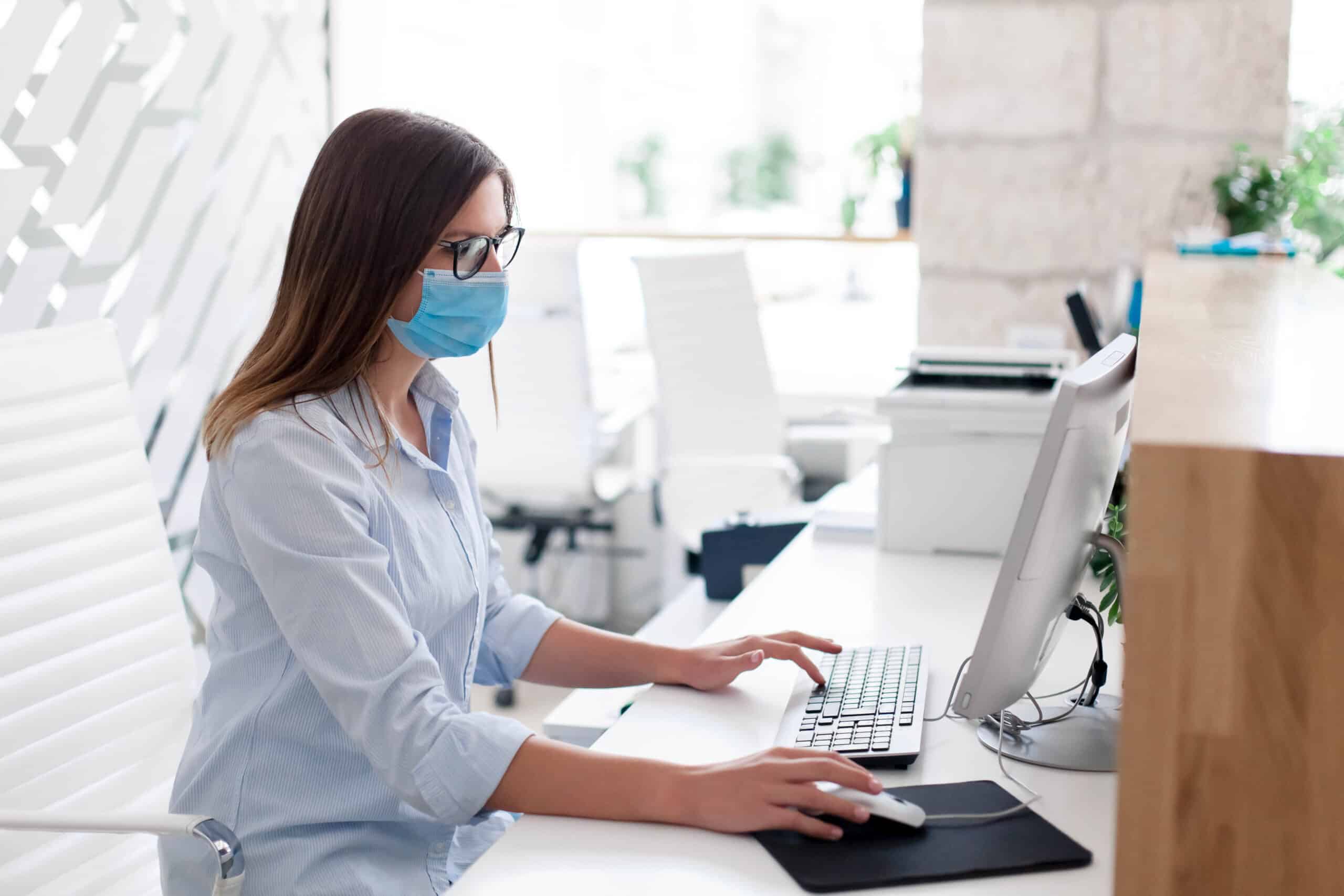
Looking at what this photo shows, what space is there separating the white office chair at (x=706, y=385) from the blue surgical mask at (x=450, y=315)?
2.05 metres

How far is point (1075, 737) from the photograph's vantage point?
1.29 metres

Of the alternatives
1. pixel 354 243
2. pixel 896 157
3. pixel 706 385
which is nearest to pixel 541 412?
pixel 706 385

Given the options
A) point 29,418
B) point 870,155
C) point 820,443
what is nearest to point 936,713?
point 29,418

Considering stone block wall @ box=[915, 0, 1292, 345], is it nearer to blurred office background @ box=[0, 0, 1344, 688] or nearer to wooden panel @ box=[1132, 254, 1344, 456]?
blurred office background @ box=[0, 0, 1344, 688]

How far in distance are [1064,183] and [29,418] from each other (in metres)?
2.38

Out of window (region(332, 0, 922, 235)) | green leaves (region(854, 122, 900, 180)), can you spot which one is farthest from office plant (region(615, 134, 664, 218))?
green leaves (region(854, 122, 900, 180))

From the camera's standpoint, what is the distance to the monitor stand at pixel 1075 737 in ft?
4.06

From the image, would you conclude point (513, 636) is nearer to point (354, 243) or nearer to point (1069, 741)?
point (354, 243)

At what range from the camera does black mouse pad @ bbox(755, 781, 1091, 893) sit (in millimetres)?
1022

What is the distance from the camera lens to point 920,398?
1.98 meters

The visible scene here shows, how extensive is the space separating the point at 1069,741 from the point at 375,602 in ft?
2.30

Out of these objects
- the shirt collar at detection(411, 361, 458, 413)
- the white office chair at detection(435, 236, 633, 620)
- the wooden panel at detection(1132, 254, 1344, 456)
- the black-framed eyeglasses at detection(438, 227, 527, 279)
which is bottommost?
the white office chair at detection(435, 236, 633, 620)

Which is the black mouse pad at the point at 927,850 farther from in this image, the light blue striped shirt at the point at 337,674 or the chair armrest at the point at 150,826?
the chair armrest at the point at 150,826

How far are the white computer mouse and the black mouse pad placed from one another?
0.02m
